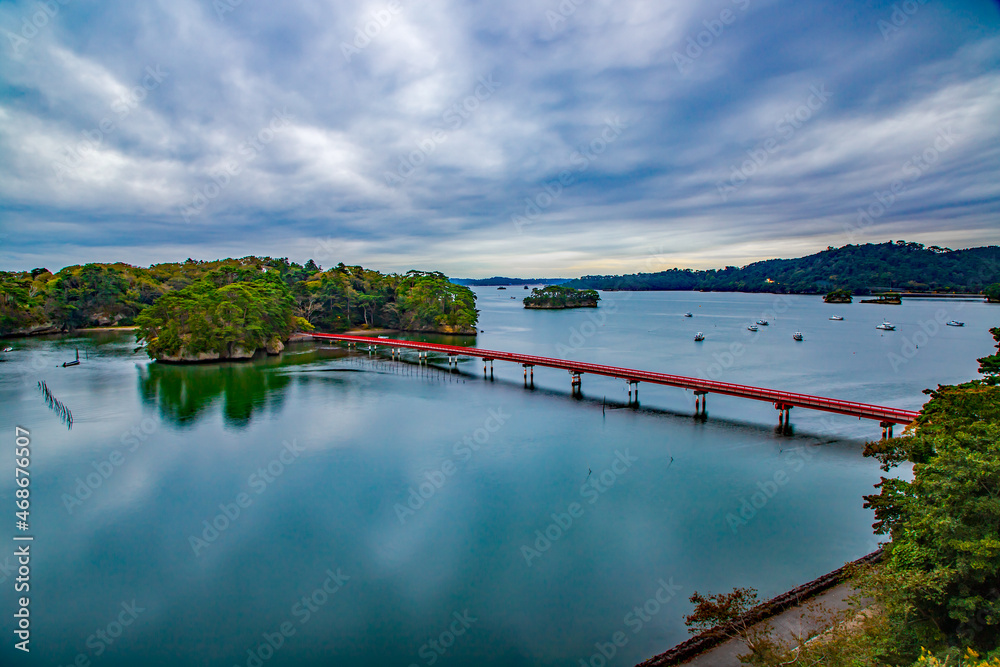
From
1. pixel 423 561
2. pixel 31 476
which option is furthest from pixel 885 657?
pixel 31 476

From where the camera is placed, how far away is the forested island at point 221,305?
60438mm

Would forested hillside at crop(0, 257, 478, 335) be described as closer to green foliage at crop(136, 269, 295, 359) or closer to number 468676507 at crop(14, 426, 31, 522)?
green foliage at crop(136, 269, 295, 359)

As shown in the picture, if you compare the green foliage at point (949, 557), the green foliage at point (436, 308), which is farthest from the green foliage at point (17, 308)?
the green foliage at point (949, 557)

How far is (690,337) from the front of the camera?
280 feet

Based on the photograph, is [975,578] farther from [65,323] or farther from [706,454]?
[65,323]

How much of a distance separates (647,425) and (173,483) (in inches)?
1154

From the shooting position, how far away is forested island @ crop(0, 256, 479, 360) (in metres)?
60.4

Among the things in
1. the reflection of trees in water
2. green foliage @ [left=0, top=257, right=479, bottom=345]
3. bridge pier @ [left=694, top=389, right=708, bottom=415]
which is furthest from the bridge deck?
green foliage @ [left=0, top=257, right=479, bottom=345]

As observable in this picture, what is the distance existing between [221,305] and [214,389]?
19157 mm

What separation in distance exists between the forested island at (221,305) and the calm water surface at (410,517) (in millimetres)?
15886

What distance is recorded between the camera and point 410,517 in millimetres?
21438

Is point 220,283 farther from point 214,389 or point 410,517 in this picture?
point 410,517

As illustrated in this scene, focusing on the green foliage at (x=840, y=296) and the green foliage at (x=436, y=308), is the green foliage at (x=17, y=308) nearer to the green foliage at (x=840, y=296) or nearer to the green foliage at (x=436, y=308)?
the green foliage at (x=436, y=308)

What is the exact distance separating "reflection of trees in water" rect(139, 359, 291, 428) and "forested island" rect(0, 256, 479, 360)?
5.40m
